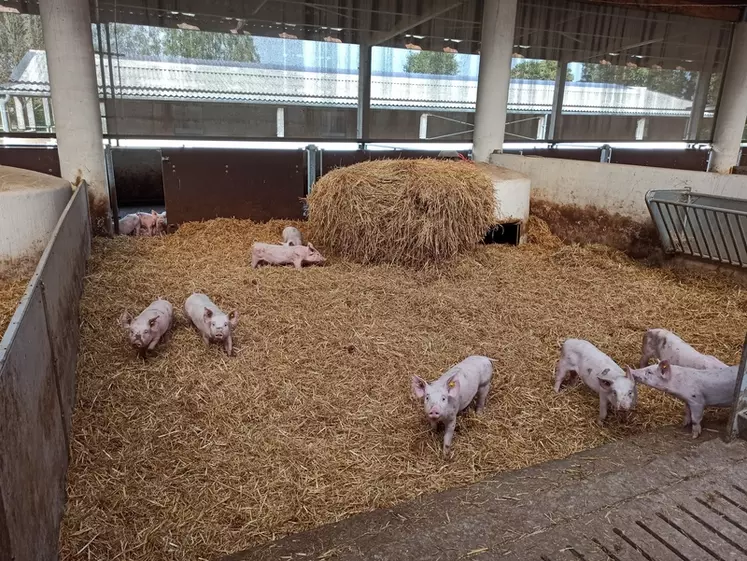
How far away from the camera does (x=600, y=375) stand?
3.30 metres

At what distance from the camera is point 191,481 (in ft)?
9.21

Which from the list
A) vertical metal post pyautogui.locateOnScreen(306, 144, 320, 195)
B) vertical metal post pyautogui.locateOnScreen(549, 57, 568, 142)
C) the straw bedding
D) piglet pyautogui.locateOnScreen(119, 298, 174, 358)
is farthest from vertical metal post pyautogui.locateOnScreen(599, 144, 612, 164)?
piglet pyautogui.locateOnScreen(119, 298, 174, 358)

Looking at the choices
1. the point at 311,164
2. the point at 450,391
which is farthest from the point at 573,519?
the point at 311,164

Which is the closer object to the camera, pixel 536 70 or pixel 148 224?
pixel 148 224

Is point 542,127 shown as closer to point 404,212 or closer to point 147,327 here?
point 404,212

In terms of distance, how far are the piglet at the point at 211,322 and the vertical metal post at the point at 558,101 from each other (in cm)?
934

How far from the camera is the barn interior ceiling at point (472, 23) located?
351 inches

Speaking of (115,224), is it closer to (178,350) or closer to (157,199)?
(157,199)

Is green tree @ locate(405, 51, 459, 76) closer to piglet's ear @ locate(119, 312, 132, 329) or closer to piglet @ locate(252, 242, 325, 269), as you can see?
piglet @ locate(252, 242, 325, 269)

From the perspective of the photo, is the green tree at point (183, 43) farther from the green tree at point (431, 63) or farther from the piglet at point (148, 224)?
the green tree at point (431, 63)

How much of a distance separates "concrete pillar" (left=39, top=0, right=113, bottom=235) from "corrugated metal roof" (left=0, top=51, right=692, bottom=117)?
1.57 m

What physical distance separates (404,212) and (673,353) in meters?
3.11

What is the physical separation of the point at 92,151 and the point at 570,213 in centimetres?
627

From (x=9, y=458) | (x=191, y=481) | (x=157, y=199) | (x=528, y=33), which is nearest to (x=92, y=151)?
Answer: (x=157, y=199)
